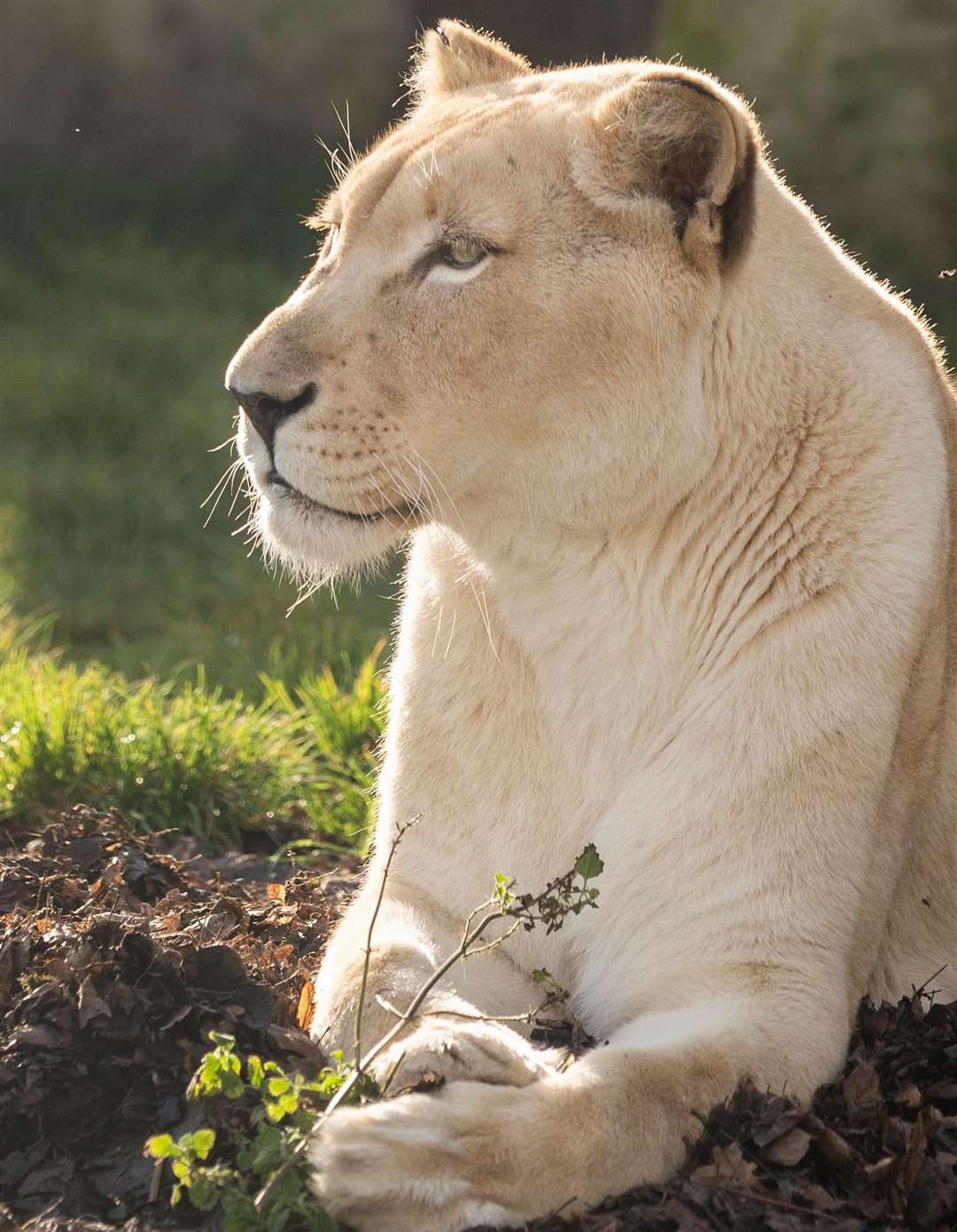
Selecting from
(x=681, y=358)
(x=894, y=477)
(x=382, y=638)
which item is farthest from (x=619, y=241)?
(x=382, y=638)

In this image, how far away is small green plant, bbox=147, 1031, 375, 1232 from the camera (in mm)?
2480

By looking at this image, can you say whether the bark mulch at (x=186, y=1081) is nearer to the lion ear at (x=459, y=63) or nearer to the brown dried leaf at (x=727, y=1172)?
the brown dried leaf at (x=727, y=1172)

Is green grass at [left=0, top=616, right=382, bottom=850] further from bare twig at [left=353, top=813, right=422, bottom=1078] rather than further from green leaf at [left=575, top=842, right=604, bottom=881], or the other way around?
green leaf at [left=575, top=842, right=604, bottom=881]

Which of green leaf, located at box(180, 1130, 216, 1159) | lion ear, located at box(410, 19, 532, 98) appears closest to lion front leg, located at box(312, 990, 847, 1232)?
green leaf, located at box(180, 1130, 216, 1159)

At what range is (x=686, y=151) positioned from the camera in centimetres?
304

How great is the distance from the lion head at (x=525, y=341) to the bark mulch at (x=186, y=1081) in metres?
0.85

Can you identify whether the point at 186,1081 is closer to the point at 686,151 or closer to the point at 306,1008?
the point at 306,1008

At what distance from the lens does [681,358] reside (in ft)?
10.2

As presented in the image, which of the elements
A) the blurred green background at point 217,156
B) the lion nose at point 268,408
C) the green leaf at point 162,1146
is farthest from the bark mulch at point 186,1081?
the blurred green background at point 217,156

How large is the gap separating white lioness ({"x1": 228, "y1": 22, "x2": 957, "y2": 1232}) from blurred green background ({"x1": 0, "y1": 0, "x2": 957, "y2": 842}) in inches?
174

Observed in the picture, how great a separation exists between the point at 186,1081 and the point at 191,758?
5.90 ft

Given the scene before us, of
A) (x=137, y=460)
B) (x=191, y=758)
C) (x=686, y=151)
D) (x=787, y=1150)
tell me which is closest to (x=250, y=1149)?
(x=787, y=1150)

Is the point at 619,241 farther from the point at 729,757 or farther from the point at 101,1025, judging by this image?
the point at 101,1025

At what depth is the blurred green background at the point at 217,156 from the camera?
820 cm
